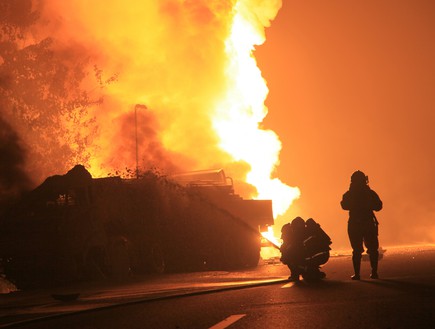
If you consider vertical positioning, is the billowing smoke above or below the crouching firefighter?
above

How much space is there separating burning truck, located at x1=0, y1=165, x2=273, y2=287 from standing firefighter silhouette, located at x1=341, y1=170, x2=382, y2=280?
11.6m

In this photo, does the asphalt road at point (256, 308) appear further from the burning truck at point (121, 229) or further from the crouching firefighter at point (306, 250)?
the burning truck at point (121, 229)

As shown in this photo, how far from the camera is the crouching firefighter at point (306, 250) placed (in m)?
16.8

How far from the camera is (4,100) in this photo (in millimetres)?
45906

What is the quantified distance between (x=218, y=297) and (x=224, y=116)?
4379 cm

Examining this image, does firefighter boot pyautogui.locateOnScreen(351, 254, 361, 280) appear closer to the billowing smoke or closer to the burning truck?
the burning truck

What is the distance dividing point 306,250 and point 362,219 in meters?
1.51

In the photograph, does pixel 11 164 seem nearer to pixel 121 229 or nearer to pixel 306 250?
pixel 121 229

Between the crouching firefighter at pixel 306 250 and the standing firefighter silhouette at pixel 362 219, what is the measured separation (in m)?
0.92

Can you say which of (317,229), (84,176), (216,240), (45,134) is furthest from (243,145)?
(317,229)

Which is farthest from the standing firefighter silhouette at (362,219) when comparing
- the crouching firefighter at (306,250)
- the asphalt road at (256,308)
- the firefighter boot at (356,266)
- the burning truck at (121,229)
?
the burning truck at (121,229)

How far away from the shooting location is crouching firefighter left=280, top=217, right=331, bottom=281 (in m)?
16.8

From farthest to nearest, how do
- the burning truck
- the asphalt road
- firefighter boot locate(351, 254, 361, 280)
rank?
the burning truck, firefighter boot locate(351, 254, 361, 280), the asphalt road

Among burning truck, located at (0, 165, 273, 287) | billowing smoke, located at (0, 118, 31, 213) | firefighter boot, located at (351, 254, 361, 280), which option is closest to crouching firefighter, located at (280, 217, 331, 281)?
firefighter boot, located at (351, 254, 361, 280)
